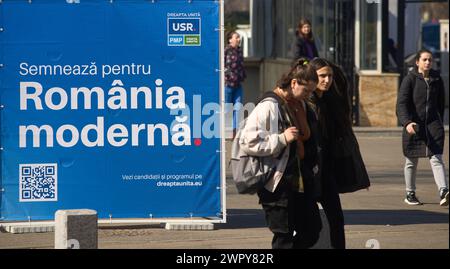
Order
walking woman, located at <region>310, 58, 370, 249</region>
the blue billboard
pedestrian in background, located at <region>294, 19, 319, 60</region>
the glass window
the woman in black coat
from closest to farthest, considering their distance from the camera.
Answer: walking woman, located at <region>310, 58, 370, 249</region> < the blue billboard < the woman in black coat < pedestrian in background, located at <region>294, 19, 319, 60</region> < the glass window

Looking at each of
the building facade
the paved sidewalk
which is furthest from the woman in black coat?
the building facade

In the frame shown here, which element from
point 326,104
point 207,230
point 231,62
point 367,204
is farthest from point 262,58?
point 326,104

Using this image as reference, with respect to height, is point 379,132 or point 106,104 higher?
point 106,104

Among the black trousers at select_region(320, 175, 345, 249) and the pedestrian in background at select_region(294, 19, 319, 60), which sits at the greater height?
the pedestrian in background at select_region(294, 19, 319, 60)

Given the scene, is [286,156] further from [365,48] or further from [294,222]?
[365,48]

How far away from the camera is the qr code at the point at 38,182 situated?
1045cm

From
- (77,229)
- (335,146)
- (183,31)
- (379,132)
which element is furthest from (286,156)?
(379,132)

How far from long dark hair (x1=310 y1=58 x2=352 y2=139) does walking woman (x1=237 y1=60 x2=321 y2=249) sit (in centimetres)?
65

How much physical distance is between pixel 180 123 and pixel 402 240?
232cm

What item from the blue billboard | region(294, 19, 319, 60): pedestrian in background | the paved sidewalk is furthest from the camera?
region(294, 19, 319, 60): pedestrian in background

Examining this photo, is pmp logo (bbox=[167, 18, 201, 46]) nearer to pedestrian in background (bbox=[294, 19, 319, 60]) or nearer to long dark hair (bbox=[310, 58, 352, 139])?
long dark hair (bbox=[310, 58, 352, 139])

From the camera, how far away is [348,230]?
432 inches

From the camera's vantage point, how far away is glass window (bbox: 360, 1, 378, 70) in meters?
22.3

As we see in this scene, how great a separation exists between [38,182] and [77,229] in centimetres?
204
